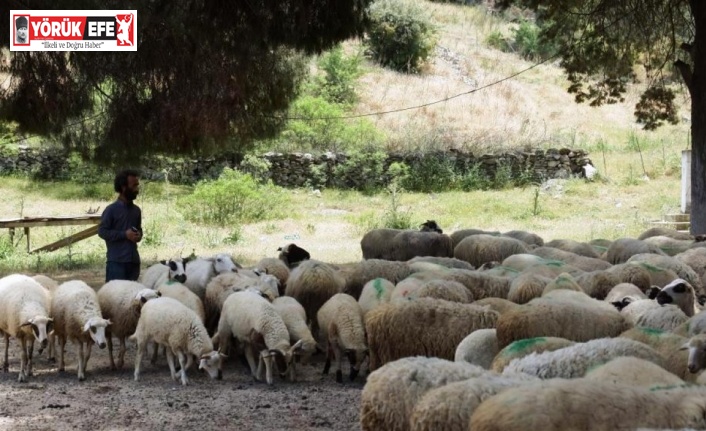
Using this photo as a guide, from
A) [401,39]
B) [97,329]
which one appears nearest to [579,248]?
[97,329]

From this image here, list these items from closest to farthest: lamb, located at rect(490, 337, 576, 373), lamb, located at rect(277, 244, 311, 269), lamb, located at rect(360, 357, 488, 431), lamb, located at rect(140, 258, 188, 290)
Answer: lamb, located at rect(360, 357, 488, 431)
lamb, located at rect(490, 337, 576, 373)
lamb, located at rect(140, 258, 188, 290)
lamb, located at rect(277, 244, 311, 269)

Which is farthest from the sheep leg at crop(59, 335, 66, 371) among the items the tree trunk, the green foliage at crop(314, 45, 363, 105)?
the green foliage at crop(314, 45, 363, 105)

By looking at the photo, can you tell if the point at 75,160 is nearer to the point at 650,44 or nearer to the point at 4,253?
the point at 4,253

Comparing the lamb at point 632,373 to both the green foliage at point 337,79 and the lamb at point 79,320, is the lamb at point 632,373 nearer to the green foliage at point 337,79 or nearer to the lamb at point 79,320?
the lamb at point 79,320

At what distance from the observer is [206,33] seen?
36.2ft

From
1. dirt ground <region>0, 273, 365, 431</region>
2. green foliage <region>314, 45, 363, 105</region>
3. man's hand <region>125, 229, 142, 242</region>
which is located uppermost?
green foliage <region>314, 45, 363, 105</region>

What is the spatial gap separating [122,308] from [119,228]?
1403 millimetres

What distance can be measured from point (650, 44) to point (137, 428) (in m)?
13.0

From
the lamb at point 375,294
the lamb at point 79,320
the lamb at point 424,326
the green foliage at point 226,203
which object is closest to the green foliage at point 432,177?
the green foliage at point 226,203

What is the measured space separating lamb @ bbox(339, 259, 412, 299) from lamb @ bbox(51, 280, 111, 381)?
286 centimetres

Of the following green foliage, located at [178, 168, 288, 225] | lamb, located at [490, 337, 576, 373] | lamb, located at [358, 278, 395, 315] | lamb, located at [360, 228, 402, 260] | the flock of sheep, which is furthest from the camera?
green foliage, located at [178, 168, 288, 225]

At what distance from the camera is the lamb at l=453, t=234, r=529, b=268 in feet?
39.1

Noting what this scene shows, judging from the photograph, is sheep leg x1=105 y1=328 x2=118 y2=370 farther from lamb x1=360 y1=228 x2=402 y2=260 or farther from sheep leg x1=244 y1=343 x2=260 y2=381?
lamb x1=360 y1=228 x2=402 y2=260

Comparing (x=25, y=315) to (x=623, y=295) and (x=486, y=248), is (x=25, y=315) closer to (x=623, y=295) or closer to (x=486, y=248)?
(x=623, y=295)
